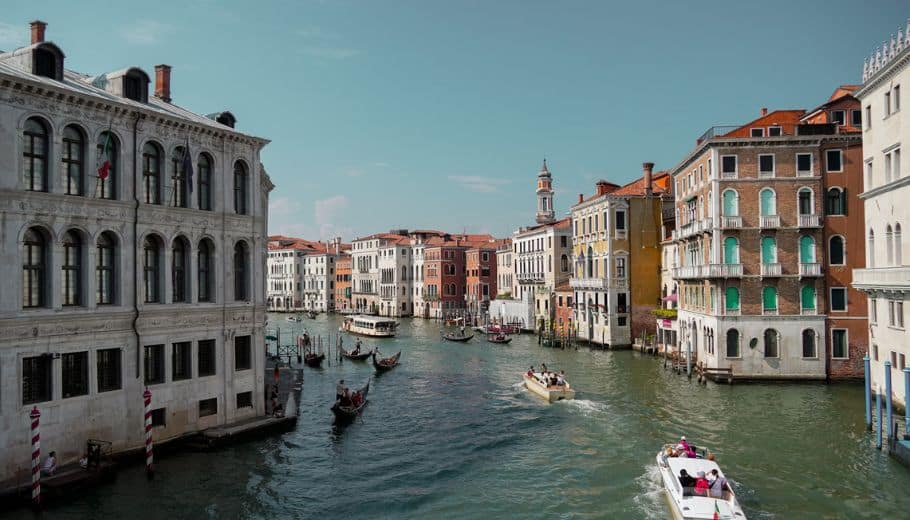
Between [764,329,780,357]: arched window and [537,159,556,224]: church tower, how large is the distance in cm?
4960

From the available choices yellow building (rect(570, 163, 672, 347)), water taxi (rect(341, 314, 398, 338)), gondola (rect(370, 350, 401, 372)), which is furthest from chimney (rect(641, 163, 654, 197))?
water taxi (rect(341, 314, 398, 338))

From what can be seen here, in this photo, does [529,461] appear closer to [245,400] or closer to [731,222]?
[245,400]

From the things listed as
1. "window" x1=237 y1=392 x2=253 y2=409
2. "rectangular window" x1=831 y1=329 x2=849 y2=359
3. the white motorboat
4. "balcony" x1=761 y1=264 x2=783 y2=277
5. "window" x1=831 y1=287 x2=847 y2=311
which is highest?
"balcony" x1=761 y1=264 x2=783 y2=277

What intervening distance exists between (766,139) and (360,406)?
1810cm

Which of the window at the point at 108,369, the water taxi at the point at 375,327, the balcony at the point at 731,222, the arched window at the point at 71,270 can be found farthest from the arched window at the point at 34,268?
the water taxi at the point at 375,327

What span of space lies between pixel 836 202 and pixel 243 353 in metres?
22.2

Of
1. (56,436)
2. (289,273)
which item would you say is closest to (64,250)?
(56,436)

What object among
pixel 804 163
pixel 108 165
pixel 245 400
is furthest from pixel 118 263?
pixel 804 163

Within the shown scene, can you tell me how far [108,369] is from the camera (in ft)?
52.4

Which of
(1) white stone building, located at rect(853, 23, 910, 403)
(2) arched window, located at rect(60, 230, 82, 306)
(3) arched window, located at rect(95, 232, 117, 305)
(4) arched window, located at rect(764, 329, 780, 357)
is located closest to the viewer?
(2) arched window, located at rect(60, 230, 82, 306)

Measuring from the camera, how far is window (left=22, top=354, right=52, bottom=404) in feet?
47.0

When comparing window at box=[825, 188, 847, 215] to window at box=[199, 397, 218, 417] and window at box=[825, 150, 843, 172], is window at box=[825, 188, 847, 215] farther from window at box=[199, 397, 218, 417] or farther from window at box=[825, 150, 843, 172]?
window at box=[199, 397, 218, 417]

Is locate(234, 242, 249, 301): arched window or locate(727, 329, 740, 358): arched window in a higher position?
locate(234, 242, 249, 301): arched window

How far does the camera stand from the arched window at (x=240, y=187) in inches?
771
